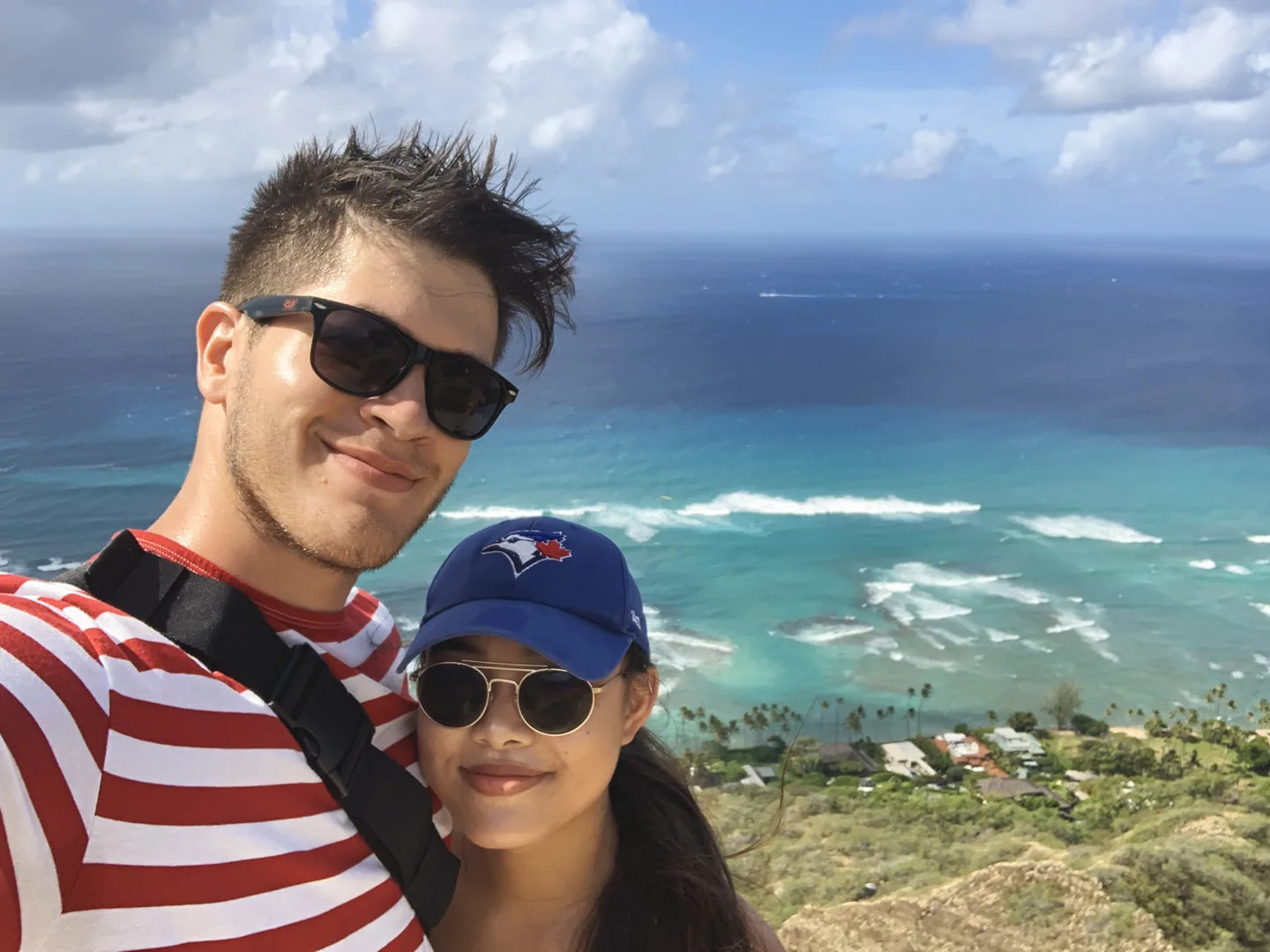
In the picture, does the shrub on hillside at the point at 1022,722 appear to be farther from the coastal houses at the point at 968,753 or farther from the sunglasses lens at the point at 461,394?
Result: the sunglasses lens at the point at 461,394

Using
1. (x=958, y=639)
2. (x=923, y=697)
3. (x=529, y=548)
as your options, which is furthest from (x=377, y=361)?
(x=958, y=639)

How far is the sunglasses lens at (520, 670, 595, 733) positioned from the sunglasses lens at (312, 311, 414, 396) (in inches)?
34.0

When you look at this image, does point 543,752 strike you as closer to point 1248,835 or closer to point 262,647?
point 262,647

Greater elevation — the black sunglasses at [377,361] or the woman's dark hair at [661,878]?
the black sunglasses at [377,361]

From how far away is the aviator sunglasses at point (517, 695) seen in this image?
260 centimetres

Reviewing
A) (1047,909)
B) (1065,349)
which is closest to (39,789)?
(1047,909)

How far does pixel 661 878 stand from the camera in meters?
2.94

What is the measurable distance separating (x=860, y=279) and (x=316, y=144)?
203 metres

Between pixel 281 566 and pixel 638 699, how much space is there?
44.6 inches

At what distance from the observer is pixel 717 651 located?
3975 centimetres

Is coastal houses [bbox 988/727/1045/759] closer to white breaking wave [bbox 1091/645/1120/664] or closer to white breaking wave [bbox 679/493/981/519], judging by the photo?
white breaking wave [bbox 1091/645/1120/664]

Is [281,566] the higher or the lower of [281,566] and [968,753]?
the higher

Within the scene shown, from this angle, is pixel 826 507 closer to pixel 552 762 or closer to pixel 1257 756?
pixel 1257 756

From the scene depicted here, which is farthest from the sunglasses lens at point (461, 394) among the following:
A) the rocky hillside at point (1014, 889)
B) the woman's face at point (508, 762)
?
the rocky hillside at point (1014, 889)
